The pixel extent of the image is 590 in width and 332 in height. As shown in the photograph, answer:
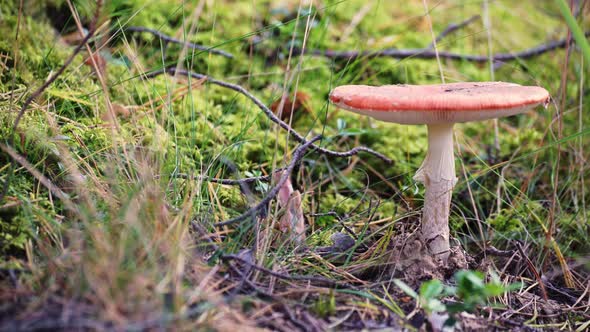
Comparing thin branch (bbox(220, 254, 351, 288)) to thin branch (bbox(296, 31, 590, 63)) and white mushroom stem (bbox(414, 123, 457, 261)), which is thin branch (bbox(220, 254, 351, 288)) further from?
thin branch (bbox(296, 31, 590, 63))

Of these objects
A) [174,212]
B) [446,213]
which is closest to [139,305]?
[174,212]

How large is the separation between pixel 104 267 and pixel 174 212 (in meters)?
0.46

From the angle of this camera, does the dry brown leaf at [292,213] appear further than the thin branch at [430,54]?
No

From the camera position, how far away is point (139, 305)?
1195mm

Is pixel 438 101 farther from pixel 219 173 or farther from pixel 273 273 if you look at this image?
pixel 219 173

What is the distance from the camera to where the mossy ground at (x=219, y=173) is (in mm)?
1390

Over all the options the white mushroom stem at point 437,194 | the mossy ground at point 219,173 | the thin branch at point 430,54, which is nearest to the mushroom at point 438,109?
the white mushroom stem at point 437,194

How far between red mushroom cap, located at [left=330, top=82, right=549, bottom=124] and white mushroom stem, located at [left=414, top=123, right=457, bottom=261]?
194 mm

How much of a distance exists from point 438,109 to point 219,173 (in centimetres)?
115

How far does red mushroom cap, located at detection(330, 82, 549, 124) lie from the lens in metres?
1.51

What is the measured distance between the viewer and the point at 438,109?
4.97 feet

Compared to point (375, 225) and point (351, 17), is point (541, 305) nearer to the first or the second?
point (375, 225)

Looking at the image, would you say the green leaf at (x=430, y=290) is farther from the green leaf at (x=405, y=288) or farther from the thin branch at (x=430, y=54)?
the thin branch at (x=430, y=54)

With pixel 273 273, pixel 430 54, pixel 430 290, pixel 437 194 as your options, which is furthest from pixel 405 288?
pixel 430 54
